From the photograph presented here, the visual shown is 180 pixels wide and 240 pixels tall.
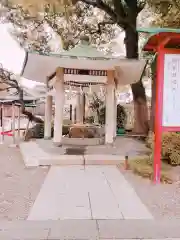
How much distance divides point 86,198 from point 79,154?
487 centimetres

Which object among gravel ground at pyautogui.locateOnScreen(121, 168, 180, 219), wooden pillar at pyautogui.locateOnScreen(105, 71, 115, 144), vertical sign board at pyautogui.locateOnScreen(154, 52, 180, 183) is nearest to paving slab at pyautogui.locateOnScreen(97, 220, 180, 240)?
gravel ground at pyautogui.locateOnScreen(121, 168, 180, 219)

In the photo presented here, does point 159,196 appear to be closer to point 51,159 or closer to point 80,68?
point 51,159

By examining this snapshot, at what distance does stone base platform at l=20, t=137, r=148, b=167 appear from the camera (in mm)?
10859

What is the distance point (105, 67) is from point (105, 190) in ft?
21.6

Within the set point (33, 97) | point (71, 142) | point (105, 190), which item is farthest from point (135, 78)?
point (105, 190)

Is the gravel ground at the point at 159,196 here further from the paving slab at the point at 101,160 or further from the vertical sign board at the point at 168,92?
the paving slab at the point at 101,160

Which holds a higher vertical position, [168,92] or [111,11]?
[111,11]

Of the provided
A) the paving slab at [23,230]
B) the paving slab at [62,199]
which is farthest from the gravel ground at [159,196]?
the paving slab at [23,230]

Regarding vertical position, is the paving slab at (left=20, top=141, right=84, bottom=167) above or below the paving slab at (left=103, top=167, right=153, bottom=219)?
above

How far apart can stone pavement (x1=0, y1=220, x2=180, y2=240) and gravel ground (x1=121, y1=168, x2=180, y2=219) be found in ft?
1.79

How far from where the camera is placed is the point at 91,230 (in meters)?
5.13

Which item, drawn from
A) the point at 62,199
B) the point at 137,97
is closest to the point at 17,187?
the point at 62,199

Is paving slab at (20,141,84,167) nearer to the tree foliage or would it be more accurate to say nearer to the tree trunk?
the tree foliage

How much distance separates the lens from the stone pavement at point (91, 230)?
15.9 feet
